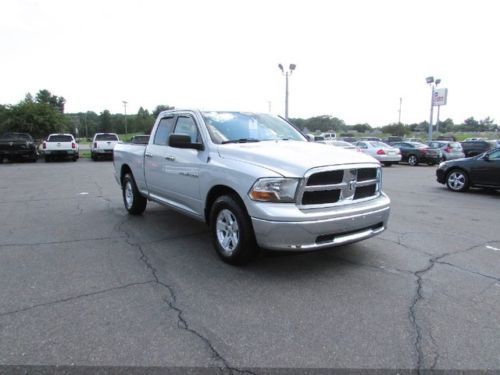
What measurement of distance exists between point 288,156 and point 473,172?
9.46 metres

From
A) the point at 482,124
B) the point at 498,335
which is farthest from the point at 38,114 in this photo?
the point at 482,124

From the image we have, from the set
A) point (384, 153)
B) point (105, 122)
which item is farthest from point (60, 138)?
point (105, 122)

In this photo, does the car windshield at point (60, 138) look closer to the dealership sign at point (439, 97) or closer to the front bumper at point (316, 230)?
the front bumper at point (316, 230)

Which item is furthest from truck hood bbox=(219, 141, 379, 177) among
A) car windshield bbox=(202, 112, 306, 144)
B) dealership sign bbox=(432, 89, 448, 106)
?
dealership sign bbox=(432, 89, 448, 106)

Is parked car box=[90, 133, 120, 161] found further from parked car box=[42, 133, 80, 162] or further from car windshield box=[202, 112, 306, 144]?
car windshield box=[202, 112, 306, 144]

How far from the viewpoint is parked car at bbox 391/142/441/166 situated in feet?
79.0

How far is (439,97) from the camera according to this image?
40375 millimetres

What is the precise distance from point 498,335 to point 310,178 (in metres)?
2.12

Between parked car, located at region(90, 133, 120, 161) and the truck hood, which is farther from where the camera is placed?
parked car, located at region(90, 133, 120, 161)

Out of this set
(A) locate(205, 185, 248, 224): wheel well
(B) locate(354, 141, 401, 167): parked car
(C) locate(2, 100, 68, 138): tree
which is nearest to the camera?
(A) locate(205, 185, 248, 224): wheel well

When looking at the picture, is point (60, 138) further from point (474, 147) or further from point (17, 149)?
point (474, 147)

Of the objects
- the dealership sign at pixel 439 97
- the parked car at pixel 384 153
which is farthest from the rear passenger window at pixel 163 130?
the dealership sign at pixel 439 97

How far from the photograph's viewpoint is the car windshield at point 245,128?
5.41 metres

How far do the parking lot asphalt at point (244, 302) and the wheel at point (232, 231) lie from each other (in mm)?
169
